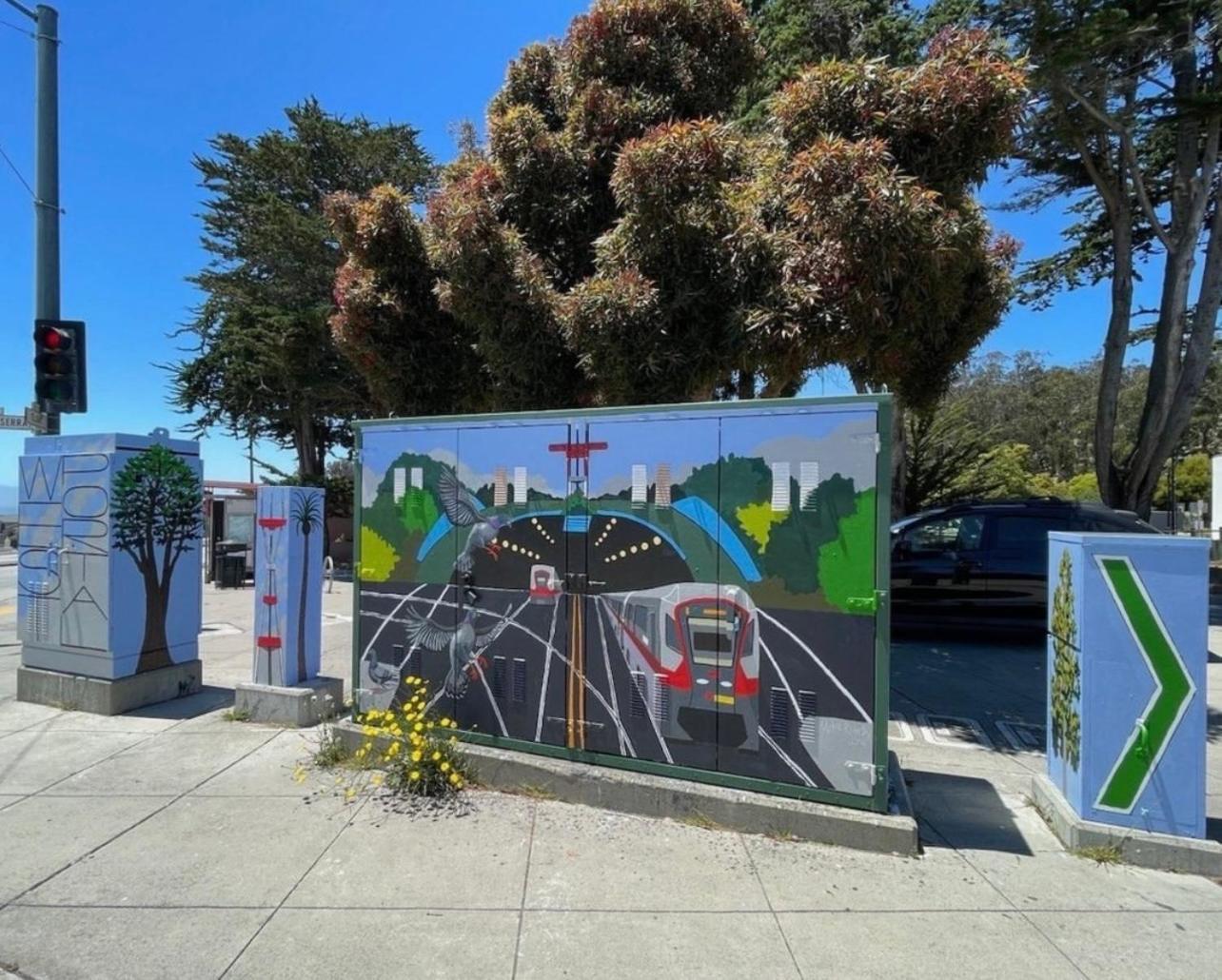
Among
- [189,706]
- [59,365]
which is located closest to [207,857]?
[189,706]

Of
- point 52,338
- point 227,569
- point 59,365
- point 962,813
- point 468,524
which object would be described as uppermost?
point 52,338

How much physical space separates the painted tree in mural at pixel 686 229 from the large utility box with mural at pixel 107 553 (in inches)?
92.3

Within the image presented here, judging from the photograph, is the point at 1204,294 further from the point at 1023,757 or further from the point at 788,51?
the point at 1023,757

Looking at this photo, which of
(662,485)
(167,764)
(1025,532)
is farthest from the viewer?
(1025,532)

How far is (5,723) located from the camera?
5.95 m

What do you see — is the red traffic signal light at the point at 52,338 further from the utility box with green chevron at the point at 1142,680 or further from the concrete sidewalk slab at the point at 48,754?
the utility box with green chevron at the point at 1142,680

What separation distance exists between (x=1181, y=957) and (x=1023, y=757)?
271 cm

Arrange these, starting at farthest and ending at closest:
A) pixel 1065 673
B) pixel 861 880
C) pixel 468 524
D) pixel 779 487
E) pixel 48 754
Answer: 1. pixel 48 754
2. pixel 468 524
3. pixel 1065 673
4. pixel 779 487
5. pixel 861 880

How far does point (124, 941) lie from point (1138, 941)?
411cm

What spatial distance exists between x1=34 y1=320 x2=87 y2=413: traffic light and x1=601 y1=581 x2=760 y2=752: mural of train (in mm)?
6444

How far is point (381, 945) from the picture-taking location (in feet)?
9.93

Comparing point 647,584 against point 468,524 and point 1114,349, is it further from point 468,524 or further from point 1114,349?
point 1114,349

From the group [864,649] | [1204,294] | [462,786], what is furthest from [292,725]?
[1204,294]

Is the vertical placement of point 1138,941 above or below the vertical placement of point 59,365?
below
